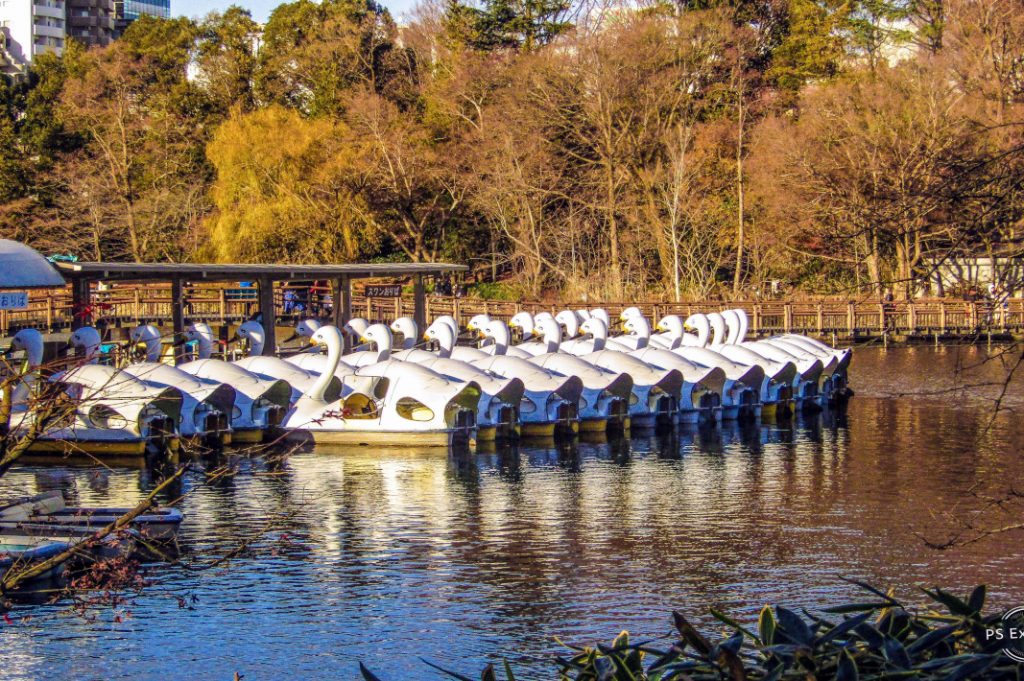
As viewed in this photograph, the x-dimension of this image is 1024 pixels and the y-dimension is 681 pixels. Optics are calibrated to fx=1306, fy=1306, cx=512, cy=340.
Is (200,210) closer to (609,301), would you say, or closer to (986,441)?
(609,301)

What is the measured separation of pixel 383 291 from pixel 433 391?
21.4m

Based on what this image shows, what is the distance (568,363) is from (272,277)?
347 inches

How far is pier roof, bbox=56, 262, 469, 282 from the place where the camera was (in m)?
24.5

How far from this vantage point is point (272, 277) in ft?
98.9

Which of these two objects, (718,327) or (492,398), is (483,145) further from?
(492,398)

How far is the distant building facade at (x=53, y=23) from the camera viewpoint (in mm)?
76812

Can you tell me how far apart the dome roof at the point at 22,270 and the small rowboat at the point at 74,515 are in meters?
1.89

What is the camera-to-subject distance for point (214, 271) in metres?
27.9

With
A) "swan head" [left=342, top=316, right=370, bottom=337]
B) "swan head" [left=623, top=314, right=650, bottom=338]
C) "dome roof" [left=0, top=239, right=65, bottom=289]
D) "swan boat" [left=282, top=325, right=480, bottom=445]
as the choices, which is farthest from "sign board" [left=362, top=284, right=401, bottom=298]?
"dome roof" [left=0, top=239, right=65, bottom=289]

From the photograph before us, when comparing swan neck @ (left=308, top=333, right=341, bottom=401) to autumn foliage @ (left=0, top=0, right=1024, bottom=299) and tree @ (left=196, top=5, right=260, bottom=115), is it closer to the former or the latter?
autumn foliage @ (left=0, top=0, right=1024, bottom=299)

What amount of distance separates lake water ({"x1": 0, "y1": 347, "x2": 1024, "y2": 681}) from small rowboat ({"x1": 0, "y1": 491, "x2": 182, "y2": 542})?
627 mm

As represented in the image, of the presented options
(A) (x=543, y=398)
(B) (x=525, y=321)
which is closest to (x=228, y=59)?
(B) (x=525, y=321)

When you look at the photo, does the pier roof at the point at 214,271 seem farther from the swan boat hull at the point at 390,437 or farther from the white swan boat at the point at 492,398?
the white swan boat at the point at 492,398

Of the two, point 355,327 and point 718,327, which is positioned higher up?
point 355,327
